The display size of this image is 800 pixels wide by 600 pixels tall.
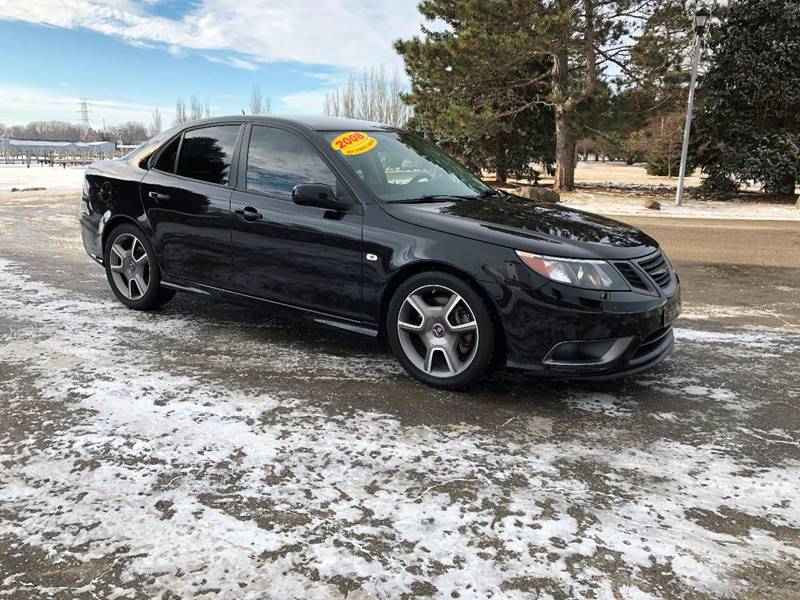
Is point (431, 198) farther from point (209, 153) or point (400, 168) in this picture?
point (209, 153)

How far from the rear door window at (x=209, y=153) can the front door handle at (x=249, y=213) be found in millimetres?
342

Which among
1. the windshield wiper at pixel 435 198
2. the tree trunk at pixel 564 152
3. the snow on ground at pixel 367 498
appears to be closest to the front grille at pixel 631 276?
the snow on ground at pixel 367 498

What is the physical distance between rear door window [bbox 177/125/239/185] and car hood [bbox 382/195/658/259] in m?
1.49

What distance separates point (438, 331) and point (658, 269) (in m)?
1.38

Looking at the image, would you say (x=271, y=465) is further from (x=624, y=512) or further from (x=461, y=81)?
(x=461, y=81)

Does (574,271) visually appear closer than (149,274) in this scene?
Yes

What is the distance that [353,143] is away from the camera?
176 inches

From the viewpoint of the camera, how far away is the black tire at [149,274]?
17.0 ft

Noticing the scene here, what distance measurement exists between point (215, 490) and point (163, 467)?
336 mm

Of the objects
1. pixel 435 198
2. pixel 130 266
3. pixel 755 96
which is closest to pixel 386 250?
pixel 435 198

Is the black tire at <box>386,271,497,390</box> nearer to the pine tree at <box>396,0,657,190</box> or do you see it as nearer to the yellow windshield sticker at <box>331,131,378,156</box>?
the yellow windshield sticker at <box>331,131,378,156</box>

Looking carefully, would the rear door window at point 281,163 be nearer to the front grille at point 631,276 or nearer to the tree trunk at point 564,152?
the front grille at point 631,276

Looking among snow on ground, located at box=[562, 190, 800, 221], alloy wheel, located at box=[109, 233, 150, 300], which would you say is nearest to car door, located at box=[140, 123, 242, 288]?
alloy wheel, located at box=[109, 233, 150, 300]

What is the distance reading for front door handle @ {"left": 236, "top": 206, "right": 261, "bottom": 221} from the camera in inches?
174
